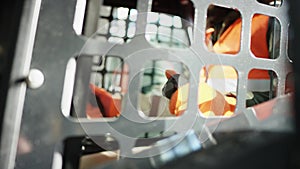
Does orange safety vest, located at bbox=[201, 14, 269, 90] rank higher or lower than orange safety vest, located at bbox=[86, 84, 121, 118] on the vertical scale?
higher

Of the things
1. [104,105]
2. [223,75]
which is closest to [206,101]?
[223,75]

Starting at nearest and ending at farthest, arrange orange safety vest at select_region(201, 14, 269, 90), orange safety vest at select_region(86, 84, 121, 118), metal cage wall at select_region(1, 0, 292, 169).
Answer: metal cage wall at select_region(1, 0, 292, 169), orange safety vest at select_region(86, 84, 121, 118), orange safety vest at select_region(201, 14, 269, 90)

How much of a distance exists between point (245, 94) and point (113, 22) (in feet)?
1.02

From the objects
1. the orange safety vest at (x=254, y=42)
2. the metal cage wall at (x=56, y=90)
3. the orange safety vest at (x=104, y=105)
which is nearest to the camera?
the metal cage wall at (x=56, y=90)

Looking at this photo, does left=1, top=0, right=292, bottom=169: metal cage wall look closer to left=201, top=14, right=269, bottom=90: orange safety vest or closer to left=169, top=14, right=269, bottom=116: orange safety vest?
left=169, top=14, right=269, bottom=116: orange safety vest

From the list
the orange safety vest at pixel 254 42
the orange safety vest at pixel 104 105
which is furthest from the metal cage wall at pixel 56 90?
the orange safety vest at pixel 254 42

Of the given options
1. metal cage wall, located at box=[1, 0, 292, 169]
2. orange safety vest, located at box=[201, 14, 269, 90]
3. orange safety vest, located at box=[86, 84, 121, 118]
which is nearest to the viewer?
metal cage wall, located at box=[1, 0, 292, 169]

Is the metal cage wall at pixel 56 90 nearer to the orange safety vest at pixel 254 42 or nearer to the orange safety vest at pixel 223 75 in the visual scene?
the orange safety vest at pixel 223 75

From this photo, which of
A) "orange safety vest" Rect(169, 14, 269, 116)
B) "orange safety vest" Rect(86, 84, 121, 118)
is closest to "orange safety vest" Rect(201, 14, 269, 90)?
"orange safety vest" Rect(169, 14, 269, 116)

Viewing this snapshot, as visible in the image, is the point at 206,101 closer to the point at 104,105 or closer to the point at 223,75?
the point at 223,75

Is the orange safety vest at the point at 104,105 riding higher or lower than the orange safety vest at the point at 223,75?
lower

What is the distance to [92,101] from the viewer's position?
0.51 meters

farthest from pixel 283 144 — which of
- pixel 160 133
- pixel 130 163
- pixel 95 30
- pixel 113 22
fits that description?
pixel 113 22

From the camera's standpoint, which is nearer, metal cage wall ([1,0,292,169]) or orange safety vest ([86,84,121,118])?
metal cage wall ([1,0,292,169])
